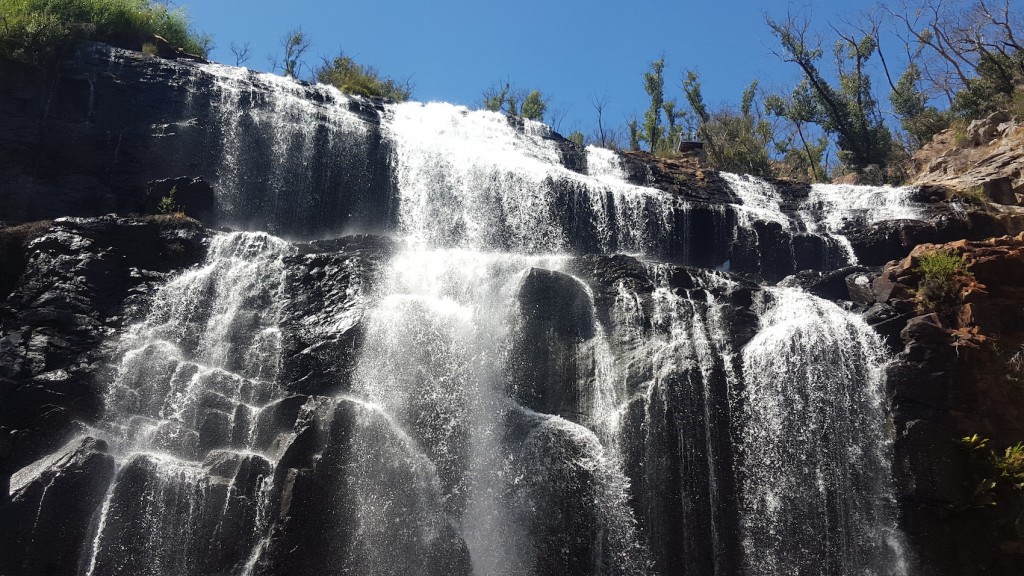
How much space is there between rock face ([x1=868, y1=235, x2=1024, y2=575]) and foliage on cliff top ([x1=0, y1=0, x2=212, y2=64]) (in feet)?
72.4

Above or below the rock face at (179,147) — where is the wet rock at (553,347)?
below

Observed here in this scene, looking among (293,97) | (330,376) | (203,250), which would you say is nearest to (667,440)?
(330,376)

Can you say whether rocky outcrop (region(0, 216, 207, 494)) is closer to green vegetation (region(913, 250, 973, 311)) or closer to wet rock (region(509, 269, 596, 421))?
wet rock (region(509, 269, 596, 421))

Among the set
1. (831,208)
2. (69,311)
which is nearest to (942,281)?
(831,208)

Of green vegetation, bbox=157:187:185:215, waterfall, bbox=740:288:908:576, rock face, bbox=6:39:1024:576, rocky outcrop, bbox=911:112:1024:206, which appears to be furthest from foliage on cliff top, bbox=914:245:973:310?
green vegetation, bbox=157:187:185:215

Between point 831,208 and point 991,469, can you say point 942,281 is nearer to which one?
point 991,469

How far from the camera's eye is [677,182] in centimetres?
2375

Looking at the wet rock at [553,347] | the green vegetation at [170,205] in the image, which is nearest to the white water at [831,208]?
the wet rock at [553,347]

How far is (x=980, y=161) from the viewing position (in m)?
23.1

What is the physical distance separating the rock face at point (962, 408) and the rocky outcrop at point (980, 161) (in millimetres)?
7207

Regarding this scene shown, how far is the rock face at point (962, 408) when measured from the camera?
1288 centimetres

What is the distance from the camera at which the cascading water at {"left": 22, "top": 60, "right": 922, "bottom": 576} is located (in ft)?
41.0

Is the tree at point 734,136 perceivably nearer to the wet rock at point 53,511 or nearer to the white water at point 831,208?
the white water at point 831,208

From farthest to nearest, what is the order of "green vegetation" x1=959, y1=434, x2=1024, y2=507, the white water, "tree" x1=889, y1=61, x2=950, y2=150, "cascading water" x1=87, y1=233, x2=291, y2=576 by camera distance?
1. "tree" x1=889, y1=61, x2=950, y2=150
2. the white water
3. "green vegetation" x1=959, y1=434, x2=1024, y2=507
4. "cascading water" x1=87, y1=233, x2=291, y2=576
